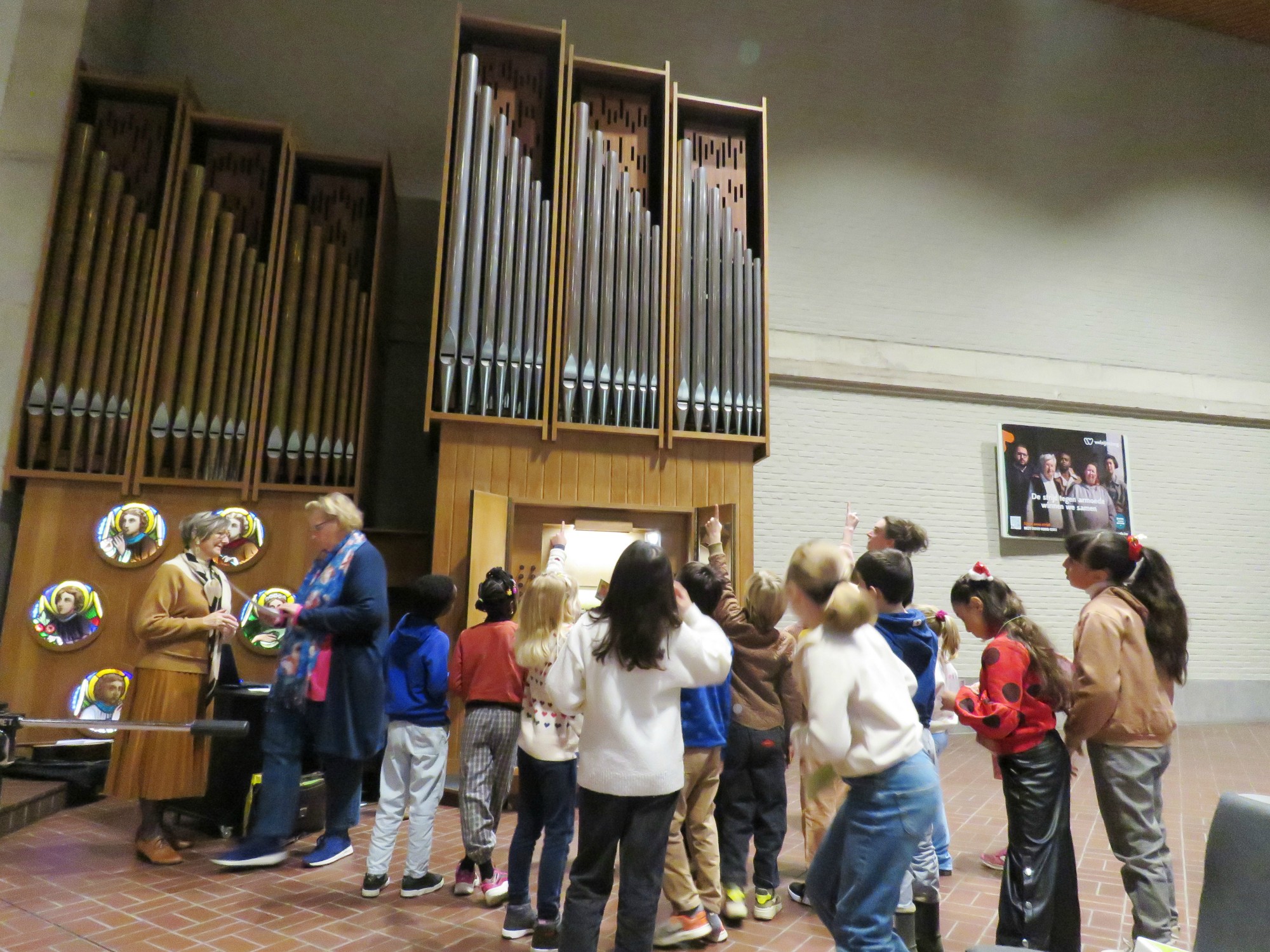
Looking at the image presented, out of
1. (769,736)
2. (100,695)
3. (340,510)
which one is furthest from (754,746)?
(100,695)

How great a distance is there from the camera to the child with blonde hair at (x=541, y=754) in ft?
9.66

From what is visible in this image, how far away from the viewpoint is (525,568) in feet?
19.1

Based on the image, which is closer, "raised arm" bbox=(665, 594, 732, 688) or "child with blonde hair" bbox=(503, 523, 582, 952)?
"raised arm" bbox=(665, 594, 732, 688)

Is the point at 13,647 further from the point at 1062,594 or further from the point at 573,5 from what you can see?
the point at 1062,594

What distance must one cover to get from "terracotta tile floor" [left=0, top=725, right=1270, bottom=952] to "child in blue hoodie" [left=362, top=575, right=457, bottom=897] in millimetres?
214

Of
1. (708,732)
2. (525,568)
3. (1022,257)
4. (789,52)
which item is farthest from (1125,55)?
(708,732)

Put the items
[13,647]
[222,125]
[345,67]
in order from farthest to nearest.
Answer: [345,67] < [222,125] < [13,647]

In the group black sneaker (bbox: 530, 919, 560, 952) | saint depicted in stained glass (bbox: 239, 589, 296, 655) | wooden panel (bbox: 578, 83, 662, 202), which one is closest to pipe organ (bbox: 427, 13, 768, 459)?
wooden panel (bbox: 578, 83, 662, 202)

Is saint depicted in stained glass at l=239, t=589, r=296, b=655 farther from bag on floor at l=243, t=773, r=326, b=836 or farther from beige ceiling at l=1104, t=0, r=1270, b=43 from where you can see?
beige ceiling at l=1104, t=0, r=1270, b=43

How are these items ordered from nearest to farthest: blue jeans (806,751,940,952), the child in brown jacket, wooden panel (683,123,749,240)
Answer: blue jeans (806,751,940,952), the child in brown jacket, wooden panel (683,123,749,240)

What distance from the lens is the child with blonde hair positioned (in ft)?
9.66

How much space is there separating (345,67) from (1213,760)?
10258 mm

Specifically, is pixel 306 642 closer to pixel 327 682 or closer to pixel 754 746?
pixel 327 682

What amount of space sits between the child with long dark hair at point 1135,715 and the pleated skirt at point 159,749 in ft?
12.0
